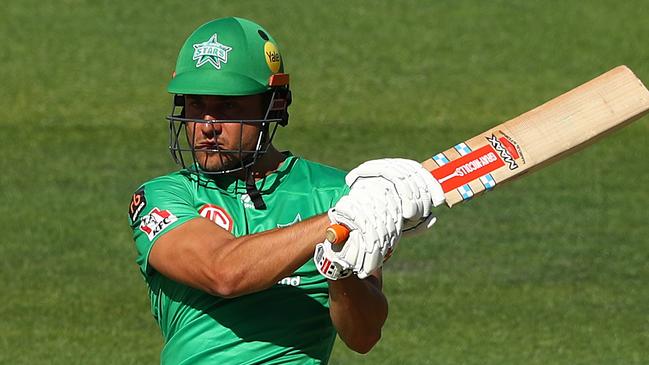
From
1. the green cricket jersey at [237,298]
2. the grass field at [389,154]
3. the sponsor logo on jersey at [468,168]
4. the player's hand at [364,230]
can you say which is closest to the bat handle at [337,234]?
the player's hand at [364,230]

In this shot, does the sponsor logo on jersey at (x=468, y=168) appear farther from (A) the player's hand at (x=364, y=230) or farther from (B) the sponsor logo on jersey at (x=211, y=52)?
(B) the sponsor logo on jersey at (x=211, y=52)

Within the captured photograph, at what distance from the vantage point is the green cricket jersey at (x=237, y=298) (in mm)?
4957

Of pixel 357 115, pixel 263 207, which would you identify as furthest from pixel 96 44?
pixel 263 207

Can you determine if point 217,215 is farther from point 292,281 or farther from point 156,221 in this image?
A: point 292,281

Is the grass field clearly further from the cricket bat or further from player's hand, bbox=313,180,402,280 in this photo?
player's hand, bbox=313,180,402,280

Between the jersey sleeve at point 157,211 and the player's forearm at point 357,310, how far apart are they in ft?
1.78

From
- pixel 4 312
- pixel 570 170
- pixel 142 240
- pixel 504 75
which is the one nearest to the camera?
pixel 142 240

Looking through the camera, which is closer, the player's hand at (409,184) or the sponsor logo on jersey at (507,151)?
the player's hand at (409,184)

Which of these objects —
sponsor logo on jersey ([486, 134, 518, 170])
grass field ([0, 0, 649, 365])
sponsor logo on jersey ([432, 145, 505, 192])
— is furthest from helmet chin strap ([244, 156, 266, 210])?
grass field ([0, 0, 649, 365])

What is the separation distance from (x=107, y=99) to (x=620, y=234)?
592cm

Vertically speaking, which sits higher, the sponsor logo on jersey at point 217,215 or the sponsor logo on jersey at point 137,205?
the sponsor logo on jersey at point 137,205

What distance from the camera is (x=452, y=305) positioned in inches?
378

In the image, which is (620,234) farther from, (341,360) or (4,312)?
(4,312)

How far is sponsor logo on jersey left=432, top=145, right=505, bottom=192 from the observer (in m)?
4.71
